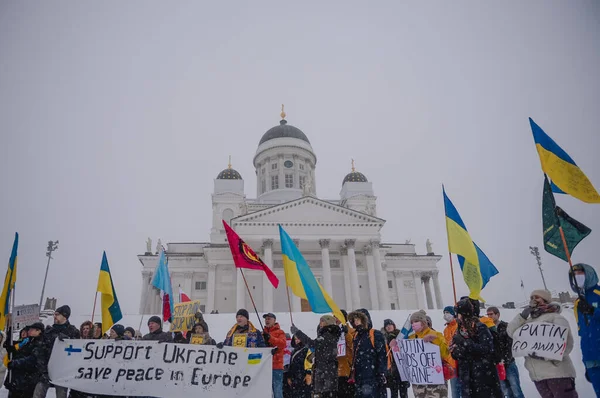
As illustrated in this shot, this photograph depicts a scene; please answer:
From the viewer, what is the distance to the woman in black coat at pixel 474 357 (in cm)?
470

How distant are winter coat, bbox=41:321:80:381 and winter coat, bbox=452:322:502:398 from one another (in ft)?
19.4

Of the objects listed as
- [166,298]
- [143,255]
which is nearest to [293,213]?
[143,255]

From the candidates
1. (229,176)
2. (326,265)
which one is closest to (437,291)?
(326,265)

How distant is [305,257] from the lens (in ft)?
116

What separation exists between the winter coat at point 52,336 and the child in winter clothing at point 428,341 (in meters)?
5.50

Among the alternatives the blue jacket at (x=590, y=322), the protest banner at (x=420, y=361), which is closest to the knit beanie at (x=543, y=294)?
the blue jacket at (x=590, y=322)

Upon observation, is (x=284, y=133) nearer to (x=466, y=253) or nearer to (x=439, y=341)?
(x=466, y=253)

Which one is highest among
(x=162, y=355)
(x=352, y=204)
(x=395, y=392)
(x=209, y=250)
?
(x=352, y=204)

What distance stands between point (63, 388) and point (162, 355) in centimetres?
189

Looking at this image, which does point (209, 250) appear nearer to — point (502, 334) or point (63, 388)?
point (63, 388)

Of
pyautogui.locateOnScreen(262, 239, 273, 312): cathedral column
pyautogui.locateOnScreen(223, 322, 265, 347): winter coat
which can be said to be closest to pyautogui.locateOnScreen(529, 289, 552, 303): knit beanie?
pyautogui.locateOnScreen(223, 322, 265, 347): winter coat

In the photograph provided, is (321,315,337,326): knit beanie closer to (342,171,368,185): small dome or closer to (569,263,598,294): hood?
(569,263,598,294): hood

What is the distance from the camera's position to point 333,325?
5.33m

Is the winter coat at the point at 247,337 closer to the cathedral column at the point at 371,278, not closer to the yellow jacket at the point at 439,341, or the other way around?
the yellow jacket at the point at 439,341
